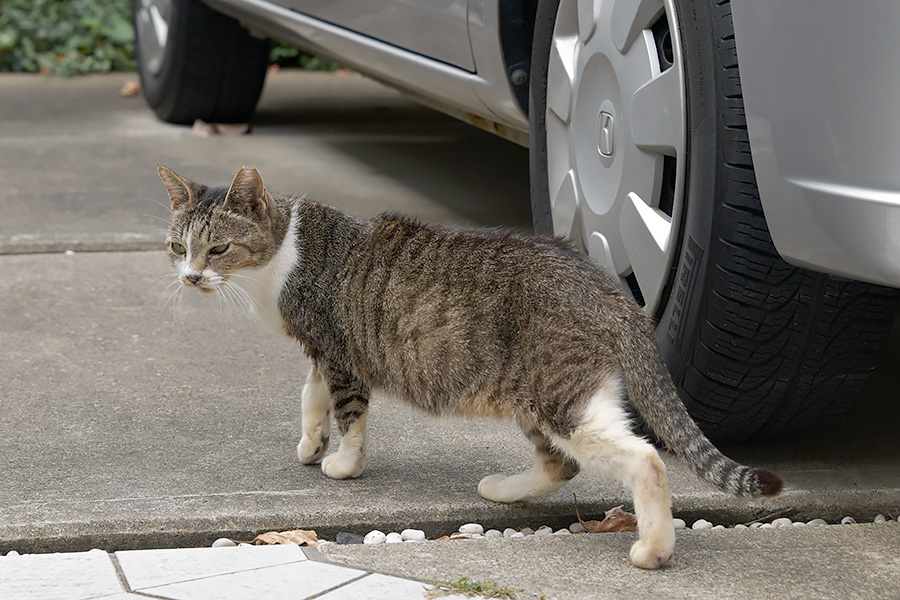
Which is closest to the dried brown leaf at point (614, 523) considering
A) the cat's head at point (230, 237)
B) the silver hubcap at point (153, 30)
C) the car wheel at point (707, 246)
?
the car wheel at point (707, 246)

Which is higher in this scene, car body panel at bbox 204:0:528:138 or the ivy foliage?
car body panel at bbox 204:0:528:138

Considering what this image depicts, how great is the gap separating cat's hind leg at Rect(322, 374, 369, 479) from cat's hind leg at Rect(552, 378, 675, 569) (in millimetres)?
531

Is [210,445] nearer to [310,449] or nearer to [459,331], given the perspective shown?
[310,449]

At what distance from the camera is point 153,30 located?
642 cm

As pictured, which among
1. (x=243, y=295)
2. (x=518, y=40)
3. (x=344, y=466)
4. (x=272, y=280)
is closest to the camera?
(x=344, y=466)

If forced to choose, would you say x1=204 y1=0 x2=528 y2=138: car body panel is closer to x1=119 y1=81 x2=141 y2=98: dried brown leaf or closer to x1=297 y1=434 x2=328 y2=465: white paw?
x1=297 y1=434 x2=328 y2=465: white paw

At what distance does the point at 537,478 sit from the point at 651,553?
37cm

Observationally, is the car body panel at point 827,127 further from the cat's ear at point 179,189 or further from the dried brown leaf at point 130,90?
the dried brown leaf at point 130,90

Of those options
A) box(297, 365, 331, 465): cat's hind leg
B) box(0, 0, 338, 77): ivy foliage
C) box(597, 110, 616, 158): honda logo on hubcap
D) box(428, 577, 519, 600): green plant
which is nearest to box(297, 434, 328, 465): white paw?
box(297, 365, 331, 465): cat's hind leg

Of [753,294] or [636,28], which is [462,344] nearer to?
[753,294]

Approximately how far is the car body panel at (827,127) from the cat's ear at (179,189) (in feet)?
4.59

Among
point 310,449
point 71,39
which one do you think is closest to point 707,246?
point 310,449

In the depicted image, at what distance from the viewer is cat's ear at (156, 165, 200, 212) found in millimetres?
2771

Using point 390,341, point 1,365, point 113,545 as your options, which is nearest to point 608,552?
point 390,341
